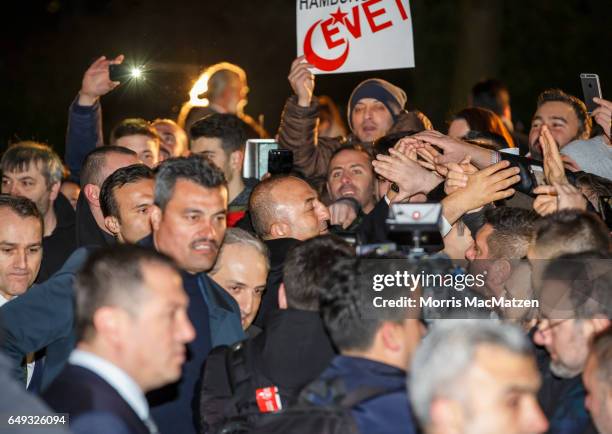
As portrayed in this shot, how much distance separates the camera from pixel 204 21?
41.2ft

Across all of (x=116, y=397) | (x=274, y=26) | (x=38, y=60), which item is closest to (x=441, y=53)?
(x=274, y=26)

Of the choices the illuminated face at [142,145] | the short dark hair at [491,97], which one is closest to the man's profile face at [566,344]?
the illuminated face at [142,145]

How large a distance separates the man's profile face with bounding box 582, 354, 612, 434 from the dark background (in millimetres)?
6127

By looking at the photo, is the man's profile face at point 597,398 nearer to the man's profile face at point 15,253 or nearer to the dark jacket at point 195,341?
the dark jacket at point 195,341

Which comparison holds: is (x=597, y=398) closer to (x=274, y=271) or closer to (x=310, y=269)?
(x=310, y=269)

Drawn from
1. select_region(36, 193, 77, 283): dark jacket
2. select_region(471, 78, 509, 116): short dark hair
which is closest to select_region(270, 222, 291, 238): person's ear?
select_region(36, 193, 77, 283): dark jacket

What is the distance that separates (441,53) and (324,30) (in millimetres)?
10603

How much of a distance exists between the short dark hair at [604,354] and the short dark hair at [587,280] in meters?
0.36

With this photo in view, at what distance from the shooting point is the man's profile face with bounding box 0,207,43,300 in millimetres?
5473

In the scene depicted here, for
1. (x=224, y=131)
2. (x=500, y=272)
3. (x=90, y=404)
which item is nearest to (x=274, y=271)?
(x=500, y=272)

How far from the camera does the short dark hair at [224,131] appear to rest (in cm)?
703

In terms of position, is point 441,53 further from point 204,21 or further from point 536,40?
point 204,21

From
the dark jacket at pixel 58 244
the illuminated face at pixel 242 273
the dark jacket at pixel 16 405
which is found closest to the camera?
the dark jacket at pixel 16 405

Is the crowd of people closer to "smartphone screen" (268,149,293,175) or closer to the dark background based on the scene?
"smartphone screen" (268,149,293,175)
